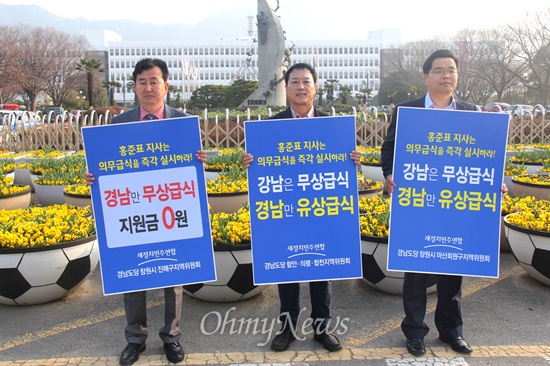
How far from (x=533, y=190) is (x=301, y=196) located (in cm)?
485

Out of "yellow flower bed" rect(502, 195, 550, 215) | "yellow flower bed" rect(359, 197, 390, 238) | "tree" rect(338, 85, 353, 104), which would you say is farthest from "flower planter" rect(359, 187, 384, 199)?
"tree" rect(338, 85, 353, 104)

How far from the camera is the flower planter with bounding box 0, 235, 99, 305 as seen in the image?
3.96 meters

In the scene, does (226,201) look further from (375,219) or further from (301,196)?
(301,196)

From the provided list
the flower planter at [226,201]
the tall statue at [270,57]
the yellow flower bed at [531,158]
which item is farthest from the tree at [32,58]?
the yellow flower bed at [531,158]

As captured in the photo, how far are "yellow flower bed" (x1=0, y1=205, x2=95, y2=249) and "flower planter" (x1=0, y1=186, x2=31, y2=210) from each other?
6.48ft

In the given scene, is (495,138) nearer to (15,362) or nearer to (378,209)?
(378,209)

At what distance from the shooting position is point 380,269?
427cm

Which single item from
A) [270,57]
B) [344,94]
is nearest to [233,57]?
[344,94]

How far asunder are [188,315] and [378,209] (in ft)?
7.19

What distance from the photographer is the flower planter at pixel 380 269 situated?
4234 millimetres

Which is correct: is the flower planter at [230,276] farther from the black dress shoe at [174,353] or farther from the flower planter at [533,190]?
the flower planter at [533,190]

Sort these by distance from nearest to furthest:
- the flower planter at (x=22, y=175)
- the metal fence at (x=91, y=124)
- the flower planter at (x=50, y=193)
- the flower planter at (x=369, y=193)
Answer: the flower planter at (x=369, y=193) < the flower planter at (x=50, y=193) < the flower planter at (x=22, y=175) < the metal fence at (x=91, y=124)

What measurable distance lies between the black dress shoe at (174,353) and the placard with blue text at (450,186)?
157 centimetres

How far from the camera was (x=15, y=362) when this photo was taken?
131 inches
